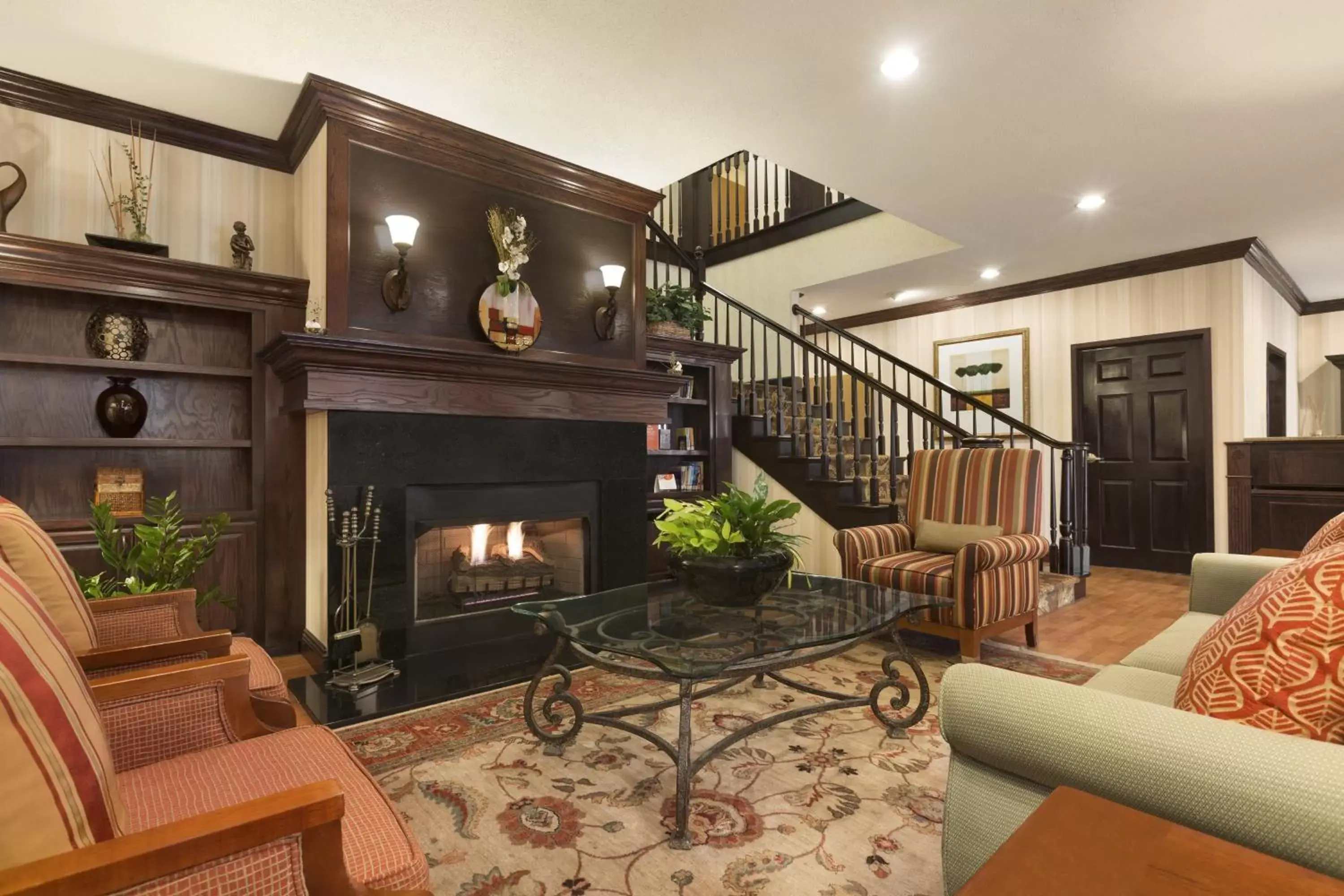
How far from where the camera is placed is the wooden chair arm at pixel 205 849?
64cm

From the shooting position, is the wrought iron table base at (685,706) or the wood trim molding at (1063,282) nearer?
the wrought iron table base at (685,706)

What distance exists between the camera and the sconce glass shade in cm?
309

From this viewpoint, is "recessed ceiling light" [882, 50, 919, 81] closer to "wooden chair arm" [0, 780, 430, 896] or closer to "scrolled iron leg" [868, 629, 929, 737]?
"scrolled iron leg" [868, 629, 929, 737]

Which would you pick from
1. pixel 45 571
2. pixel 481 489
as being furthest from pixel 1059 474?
pixel 45 571

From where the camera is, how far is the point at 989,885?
1.93 feet

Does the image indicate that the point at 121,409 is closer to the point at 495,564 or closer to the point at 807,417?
the point at 495,564

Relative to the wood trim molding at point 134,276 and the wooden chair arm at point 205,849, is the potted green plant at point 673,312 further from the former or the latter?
the wooden chair arm at point 205,849

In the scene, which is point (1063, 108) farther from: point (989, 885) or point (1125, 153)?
point (989, 885)

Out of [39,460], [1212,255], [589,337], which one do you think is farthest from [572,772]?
[1212,255]

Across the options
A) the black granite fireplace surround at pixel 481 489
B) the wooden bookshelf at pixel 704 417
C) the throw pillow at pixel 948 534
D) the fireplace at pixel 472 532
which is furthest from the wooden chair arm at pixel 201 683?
the wooden bookshelf at pixel 704 417

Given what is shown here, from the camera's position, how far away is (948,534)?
345 centimetres

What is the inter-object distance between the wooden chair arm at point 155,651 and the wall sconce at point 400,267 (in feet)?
6.44

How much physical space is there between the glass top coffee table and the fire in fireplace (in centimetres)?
116

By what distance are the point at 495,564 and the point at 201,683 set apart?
235 cm
